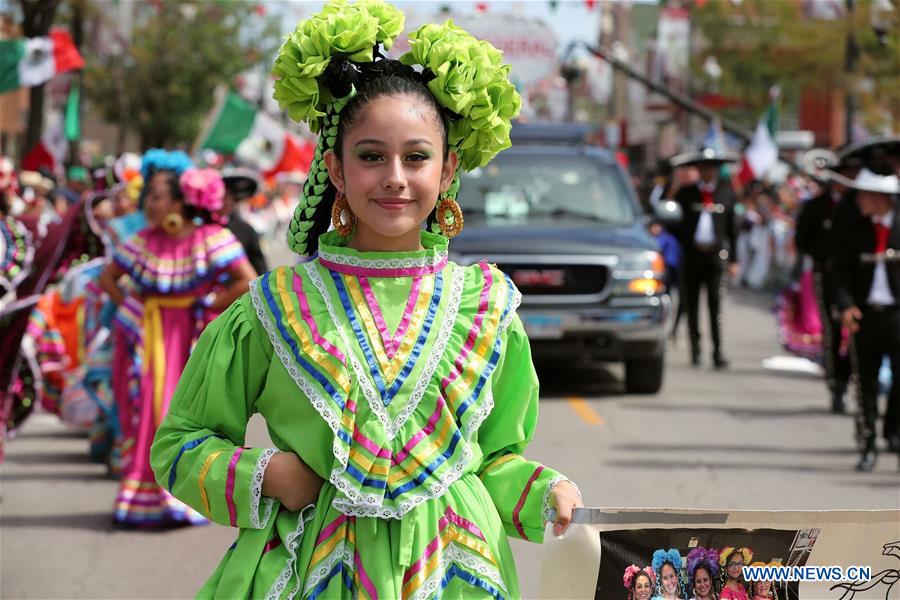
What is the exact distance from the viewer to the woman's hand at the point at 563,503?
118 inches

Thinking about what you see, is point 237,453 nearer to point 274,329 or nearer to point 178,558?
point 274,329

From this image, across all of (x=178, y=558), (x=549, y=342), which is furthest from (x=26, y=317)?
(x=549, y=342)

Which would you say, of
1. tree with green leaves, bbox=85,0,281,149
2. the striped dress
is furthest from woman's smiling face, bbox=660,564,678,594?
tree with green leaves, bbox=85,0,281,149

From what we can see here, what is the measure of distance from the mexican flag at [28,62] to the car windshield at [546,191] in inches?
156

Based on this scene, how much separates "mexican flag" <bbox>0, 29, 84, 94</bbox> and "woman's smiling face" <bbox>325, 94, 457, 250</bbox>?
10.1m

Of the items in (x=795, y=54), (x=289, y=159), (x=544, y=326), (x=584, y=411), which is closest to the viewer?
(x=584, y=411)

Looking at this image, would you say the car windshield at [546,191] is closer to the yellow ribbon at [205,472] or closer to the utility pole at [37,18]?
the yellow ribbon at [205,472]

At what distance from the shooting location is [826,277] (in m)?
12.0

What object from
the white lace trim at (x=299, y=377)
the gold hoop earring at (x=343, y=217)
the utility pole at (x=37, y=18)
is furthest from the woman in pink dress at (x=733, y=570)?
the utility pole at (x=37, y=18)

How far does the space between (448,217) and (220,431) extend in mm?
681

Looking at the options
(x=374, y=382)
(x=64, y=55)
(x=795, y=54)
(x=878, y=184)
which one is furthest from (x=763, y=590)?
(x=795, y=54)

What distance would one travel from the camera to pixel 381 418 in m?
2.98

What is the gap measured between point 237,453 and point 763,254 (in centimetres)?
2513

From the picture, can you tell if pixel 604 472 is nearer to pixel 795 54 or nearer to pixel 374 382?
pixel 374 382
